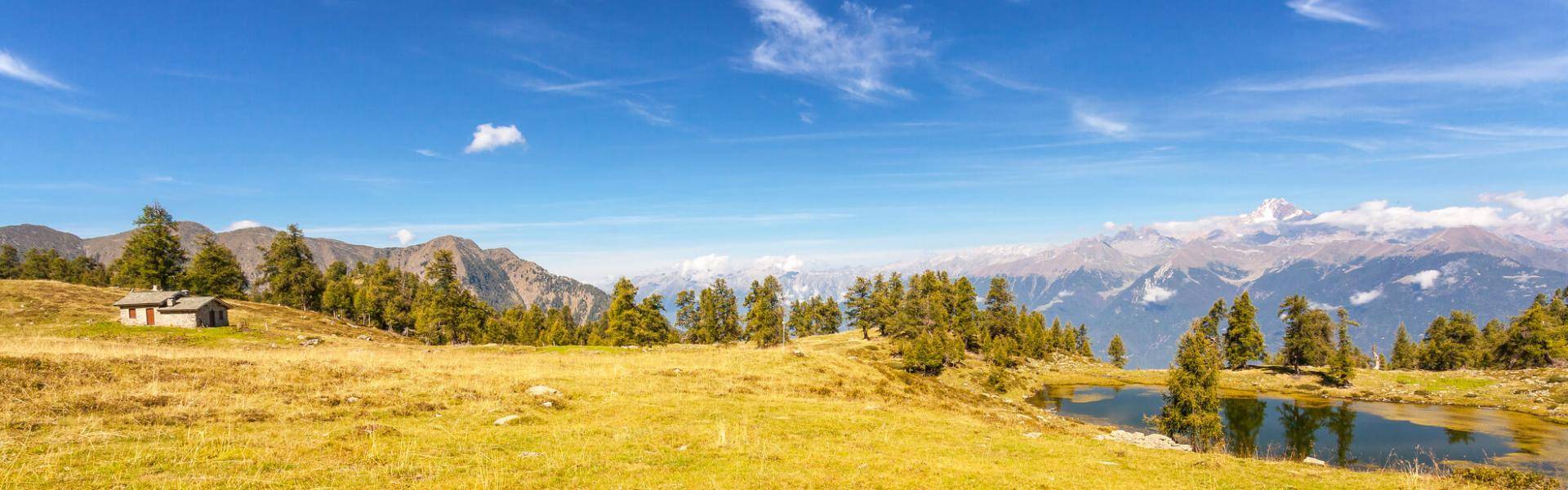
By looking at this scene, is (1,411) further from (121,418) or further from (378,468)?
(378,468)

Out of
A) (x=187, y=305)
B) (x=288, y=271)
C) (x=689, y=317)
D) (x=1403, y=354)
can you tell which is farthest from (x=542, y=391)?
(x=1403, y=354)

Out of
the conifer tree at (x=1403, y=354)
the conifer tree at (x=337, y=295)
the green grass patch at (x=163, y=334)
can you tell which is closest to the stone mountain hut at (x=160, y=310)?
the green grass patch at (x=163, y=334)

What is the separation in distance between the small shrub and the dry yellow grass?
2540 millimetres

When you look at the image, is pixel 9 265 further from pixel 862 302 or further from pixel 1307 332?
pixel 1307 332

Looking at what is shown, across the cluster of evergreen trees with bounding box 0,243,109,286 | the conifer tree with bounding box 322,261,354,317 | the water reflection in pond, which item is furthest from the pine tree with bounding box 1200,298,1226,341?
the cluster of evergreen trees with bounding box 0,243,109,286

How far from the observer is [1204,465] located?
66.7 feet

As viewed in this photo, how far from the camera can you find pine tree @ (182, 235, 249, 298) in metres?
88.7

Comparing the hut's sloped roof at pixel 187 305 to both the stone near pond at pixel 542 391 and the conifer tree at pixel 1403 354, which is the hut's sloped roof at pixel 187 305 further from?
the conifer tree at pixel 1403 354

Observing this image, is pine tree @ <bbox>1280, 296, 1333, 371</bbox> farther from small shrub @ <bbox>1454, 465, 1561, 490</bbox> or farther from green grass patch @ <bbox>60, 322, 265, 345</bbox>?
green grass patch @ <bbox>60, 322, 265, 345</bbox>

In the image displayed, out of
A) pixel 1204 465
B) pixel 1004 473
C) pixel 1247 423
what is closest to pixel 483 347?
pixel 1004 473

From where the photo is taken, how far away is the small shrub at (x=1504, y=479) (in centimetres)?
1936

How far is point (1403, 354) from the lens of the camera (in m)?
124

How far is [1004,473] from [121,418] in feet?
87.0

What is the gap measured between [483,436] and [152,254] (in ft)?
343
